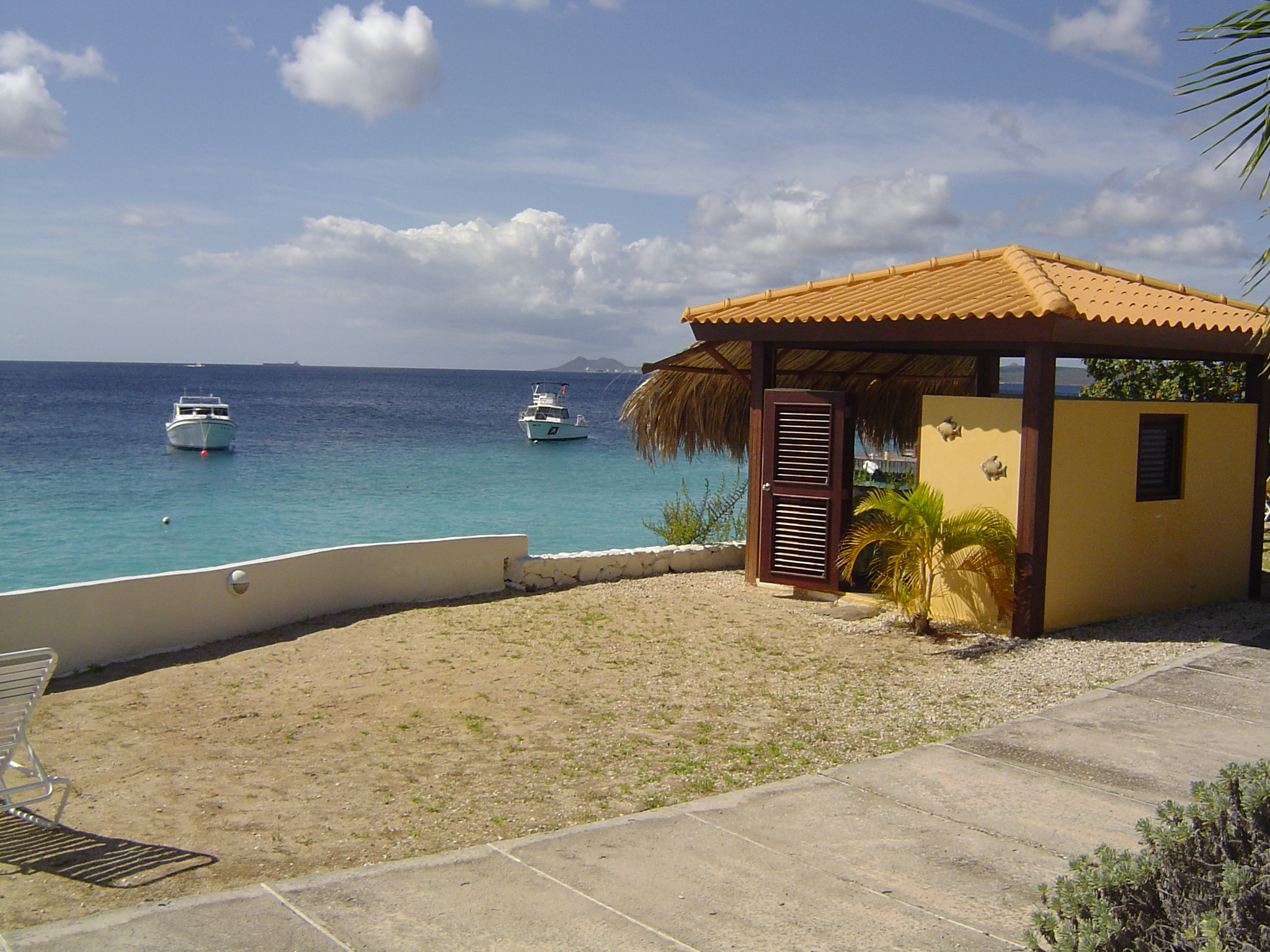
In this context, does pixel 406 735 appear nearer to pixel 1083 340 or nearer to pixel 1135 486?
pixel 1083 340

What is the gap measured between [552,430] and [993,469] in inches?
1819

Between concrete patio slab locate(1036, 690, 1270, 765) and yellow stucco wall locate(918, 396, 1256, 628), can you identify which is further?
yellow stucco wall locate(918, 396, 1256, 628)

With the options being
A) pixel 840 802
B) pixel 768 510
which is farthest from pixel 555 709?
pixel 768 510

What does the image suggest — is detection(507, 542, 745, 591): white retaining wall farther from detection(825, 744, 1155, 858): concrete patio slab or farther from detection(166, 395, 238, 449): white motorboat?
detection(166, 395, 238, 449): white motorboat

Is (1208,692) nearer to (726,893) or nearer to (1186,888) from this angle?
(1186,888)

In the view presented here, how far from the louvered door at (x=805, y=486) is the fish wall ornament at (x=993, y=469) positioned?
151 cm

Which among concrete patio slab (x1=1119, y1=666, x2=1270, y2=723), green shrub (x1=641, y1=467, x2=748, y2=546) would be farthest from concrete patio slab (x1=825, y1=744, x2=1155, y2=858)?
green shrub (x1=641, y1=467, x2=748, y2=546)

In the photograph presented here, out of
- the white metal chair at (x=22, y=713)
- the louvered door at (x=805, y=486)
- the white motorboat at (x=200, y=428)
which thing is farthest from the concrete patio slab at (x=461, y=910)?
the white motorboat at (x=200, y=428)

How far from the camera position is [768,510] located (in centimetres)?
1042

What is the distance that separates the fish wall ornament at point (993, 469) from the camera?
338 inches

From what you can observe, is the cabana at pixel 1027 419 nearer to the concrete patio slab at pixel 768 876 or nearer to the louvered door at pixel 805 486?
the louvered door at pixel 805 486

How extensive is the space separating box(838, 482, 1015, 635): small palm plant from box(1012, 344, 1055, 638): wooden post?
0.11m

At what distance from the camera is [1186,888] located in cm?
281

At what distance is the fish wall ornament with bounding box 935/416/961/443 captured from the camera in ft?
29.5
